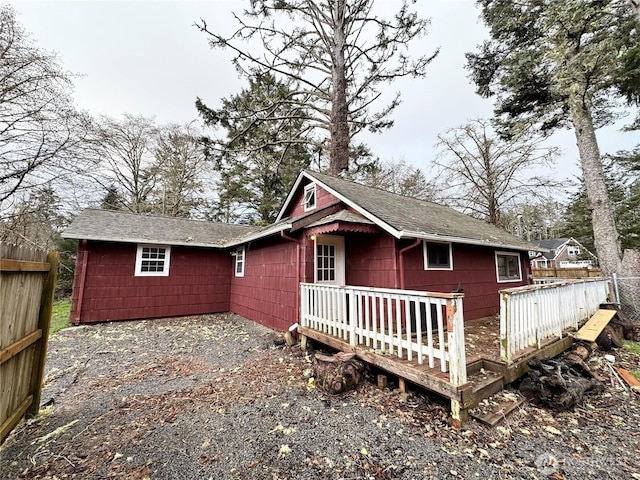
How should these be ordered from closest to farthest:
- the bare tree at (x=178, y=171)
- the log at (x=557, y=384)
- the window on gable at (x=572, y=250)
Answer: the log at (x=557, y=384) → the bare tree at (x=178, y=171) → the window on gable at (x=572, y=250)

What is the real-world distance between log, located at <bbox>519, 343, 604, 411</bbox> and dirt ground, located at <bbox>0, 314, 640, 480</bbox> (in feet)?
0.50

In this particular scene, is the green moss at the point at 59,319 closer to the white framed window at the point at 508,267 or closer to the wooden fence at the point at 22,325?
the wooden fence at the point at 22,325

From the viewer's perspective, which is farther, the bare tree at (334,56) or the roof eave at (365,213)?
the bare tree at (334,56)

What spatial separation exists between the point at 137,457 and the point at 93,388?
2.36 meters

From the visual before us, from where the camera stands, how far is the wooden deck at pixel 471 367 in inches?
124

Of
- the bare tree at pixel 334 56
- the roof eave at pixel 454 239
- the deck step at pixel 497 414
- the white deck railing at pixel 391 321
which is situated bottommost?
the deck step at pixel 497 414

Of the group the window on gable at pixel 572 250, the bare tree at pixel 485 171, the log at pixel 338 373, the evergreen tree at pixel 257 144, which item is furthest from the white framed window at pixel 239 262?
the window on gable at pixel 572 250

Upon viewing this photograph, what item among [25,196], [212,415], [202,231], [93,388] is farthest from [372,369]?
[25,196]

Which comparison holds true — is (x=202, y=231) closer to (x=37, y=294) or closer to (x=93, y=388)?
(x=93, y=388)

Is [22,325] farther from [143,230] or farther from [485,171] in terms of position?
[485,171]

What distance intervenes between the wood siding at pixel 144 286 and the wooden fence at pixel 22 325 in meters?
6.53

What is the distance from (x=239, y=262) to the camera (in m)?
10.3

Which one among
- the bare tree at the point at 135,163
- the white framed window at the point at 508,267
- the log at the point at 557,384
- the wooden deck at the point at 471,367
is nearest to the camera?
the wooden deck at the point at 471,367

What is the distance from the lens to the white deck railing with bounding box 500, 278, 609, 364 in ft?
12.6
